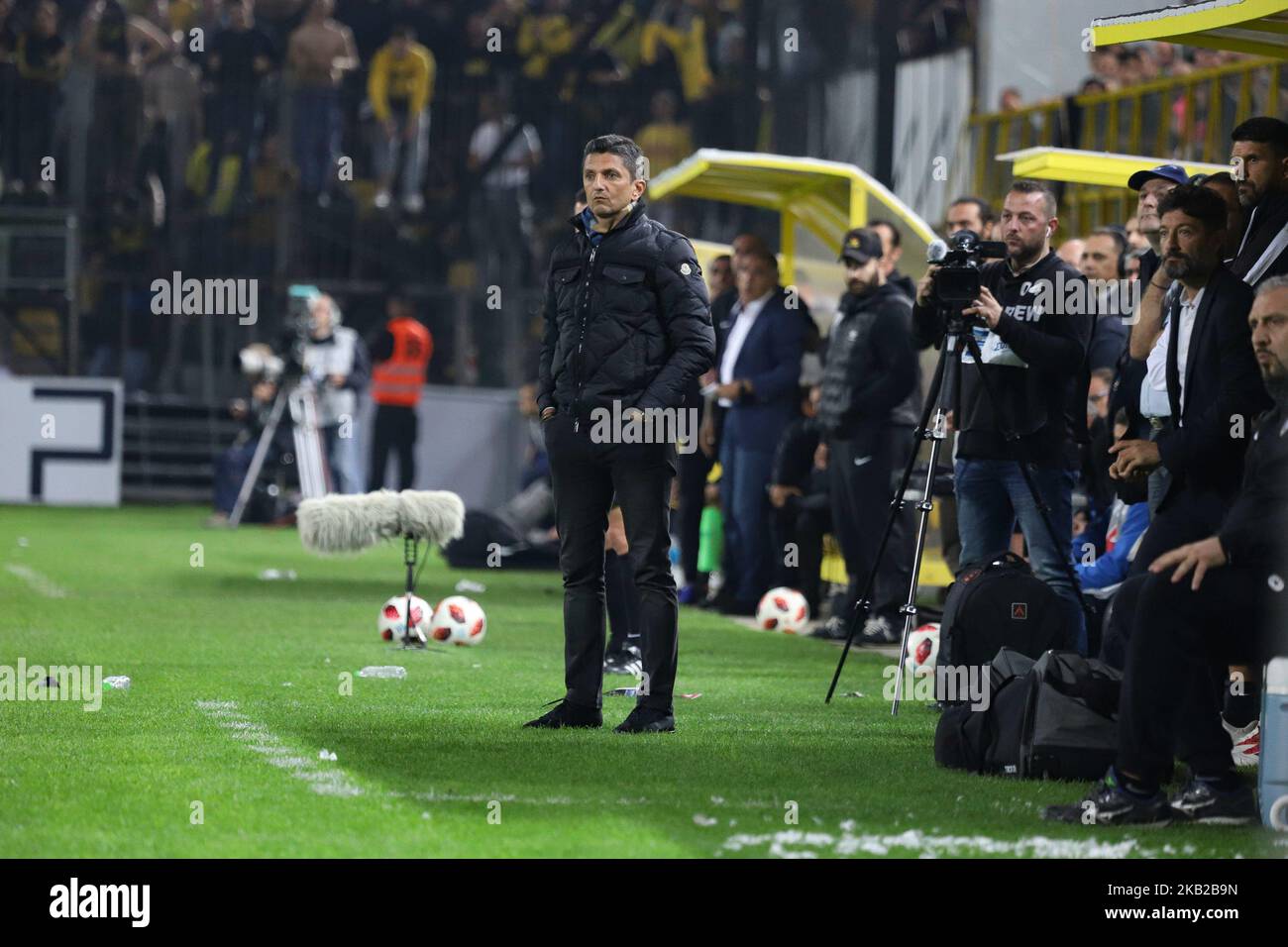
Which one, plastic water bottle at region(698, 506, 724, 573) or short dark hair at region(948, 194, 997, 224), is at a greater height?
short dark hair at region(948, 194, 997, 224)

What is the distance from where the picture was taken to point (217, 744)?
Result: 7.07 meters

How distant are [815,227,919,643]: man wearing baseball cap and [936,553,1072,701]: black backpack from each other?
3165 mm

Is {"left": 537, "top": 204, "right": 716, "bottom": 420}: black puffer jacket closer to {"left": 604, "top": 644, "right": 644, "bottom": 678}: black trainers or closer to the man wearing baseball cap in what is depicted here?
{"left": 604, "top": 644, "right": 644, "bottom": 678}: black trainers

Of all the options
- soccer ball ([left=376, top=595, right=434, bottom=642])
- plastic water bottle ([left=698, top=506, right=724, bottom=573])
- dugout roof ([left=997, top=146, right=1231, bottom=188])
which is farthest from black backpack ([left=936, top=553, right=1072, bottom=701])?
plastic water bottle ([left=698, top=506, right=724, bottom=573])

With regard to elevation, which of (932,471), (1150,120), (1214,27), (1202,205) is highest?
(1150,120)

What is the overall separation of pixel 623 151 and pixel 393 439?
13234 millimetres

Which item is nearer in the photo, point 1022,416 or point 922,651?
point 1022,416

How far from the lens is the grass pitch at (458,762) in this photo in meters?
5.45

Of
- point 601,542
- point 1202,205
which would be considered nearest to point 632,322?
point 601,542

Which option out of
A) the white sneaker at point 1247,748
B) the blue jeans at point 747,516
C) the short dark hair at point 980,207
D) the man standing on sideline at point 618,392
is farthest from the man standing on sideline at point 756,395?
the white sneaker at point 1247,748

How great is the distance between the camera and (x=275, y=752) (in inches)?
273

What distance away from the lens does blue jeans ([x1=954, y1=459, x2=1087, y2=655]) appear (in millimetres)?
8492

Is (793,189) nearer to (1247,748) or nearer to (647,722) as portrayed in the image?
(647,722)
